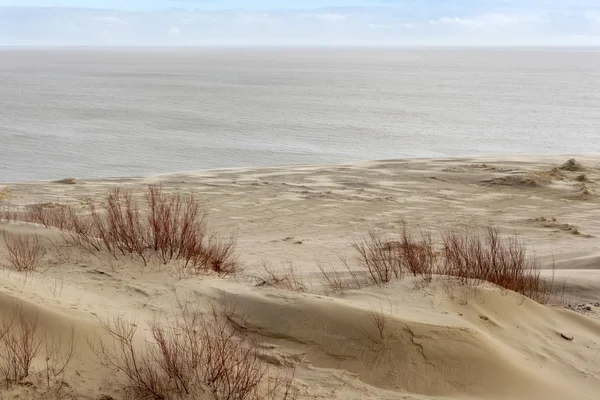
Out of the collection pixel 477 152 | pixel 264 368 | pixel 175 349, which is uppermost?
pixel 175 349

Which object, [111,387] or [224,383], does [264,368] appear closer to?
[224,383]

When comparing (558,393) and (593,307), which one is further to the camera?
(593,307)

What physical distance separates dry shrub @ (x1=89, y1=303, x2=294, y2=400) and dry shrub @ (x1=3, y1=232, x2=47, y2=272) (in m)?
1.72

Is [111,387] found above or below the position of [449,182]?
above

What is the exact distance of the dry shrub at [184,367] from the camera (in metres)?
3.47

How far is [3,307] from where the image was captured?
159 inches

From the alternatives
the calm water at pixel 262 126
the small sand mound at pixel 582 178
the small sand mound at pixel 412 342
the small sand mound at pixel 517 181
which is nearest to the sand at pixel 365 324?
the small sand mound at pixel 412 342

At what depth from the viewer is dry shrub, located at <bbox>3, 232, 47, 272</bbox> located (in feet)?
17.5

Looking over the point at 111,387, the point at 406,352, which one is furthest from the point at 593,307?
the point at 111,387

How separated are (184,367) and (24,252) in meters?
2.76

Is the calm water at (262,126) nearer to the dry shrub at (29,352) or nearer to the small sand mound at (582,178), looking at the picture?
the small sand mound at (582,178)

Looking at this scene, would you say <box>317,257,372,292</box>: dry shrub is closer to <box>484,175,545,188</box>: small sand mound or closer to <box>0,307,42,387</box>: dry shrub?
<box>0,307,42,387</box>: dry shrub

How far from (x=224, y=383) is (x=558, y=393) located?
2.20 metres

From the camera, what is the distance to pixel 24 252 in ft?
18.4
